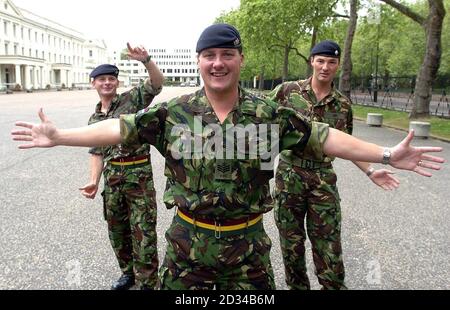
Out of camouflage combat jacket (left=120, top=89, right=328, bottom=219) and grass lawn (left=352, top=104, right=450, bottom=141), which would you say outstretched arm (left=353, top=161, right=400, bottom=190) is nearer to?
camouflage combat jacket (left=120, top=89, right=328, bottom=219)

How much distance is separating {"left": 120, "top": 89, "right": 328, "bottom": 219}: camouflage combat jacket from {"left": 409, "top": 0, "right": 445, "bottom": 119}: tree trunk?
1659 centimetres

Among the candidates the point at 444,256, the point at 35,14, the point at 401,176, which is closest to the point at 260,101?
the point at 444,256

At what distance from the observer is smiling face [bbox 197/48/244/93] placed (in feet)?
7.36

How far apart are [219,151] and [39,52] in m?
97.7

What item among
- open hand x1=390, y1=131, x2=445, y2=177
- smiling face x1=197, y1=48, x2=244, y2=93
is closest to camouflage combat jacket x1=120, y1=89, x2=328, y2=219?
smiling face x1=197, y1=48, x2=244, y2=93

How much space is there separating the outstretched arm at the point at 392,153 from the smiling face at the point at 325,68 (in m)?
1.26

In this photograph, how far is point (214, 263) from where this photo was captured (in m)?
2.36

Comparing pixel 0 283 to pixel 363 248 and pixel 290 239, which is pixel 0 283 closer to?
pixel 290 239

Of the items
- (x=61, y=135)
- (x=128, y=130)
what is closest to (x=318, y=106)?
(x=128, y=130)

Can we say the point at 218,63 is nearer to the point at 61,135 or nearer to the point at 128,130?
the point at 128,130

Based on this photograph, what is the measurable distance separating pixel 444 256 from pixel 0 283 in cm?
439
